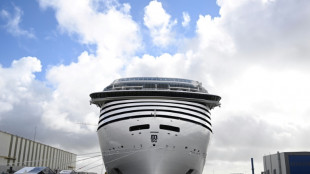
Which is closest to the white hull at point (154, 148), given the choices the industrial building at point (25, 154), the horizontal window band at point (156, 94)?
the horizontal window band at point (156, 94)

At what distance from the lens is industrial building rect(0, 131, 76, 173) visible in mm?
45975

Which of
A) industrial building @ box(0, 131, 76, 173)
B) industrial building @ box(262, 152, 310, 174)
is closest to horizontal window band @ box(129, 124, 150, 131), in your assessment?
industrial building @ box(0, 131, 76, 173)

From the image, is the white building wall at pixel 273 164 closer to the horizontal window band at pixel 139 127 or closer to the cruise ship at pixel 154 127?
the cruise ship at pixel 154 127

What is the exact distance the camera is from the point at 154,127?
2733 centimetres

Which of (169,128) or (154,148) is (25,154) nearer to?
(154,148)

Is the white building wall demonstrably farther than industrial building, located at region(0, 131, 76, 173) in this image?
Yes

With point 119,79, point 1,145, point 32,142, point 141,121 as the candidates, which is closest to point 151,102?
→ point 141,121

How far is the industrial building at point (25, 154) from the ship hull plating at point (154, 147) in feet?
47.1

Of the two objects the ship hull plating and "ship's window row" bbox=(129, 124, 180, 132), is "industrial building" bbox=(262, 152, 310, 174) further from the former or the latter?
"ship's window row" bbox=(129, 124, 180, 132)

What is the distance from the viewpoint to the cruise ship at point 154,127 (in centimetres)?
2664

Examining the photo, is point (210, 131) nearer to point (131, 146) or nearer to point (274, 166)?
point (131, 146)

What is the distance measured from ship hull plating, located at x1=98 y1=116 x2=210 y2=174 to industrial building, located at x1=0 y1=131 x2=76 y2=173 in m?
14.3

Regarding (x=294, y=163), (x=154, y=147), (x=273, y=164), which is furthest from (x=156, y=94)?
(x=273, y=164)

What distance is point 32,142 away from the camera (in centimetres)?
5597
